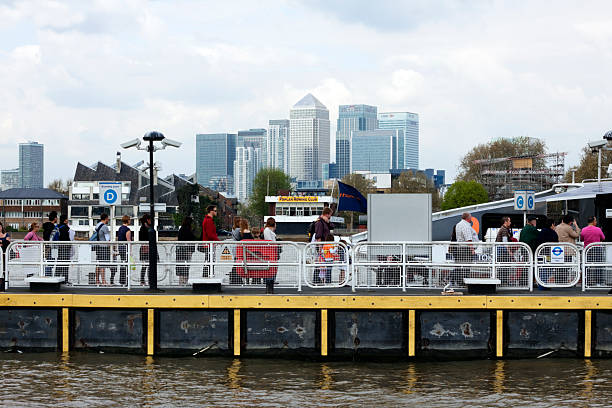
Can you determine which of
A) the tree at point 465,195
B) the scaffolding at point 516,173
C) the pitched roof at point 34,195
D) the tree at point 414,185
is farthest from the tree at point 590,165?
the pitched roof at point 34,195

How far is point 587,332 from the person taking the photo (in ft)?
58.0

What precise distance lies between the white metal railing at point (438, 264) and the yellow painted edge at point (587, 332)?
1.31 metres

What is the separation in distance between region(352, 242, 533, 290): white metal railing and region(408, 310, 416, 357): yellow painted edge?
796 millimetres

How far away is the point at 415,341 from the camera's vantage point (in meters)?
17.7

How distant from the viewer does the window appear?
14350 cm

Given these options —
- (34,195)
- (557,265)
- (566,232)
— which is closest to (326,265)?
(557,265)

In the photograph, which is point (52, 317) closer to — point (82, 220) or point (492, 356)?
point (492, 356)

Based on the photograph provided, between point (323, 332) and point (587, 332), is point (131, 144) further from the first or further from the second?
point (587, 332)

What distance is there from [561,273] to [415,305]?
10.6 ft

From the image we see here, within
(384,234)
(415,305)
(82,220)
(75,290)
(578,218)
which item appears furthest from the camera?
(82,220)

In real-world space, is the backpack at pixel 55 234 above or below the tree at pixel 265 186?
below

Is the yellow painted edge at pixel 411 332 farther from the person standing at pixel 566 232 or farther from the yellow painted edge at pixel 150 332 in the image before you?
the yellow painted edge at pixel 150 332

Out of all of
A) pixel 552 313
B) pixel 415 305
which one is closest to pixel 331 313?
pixel 415 305

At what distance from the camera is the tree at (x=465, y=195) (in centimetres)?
11769
